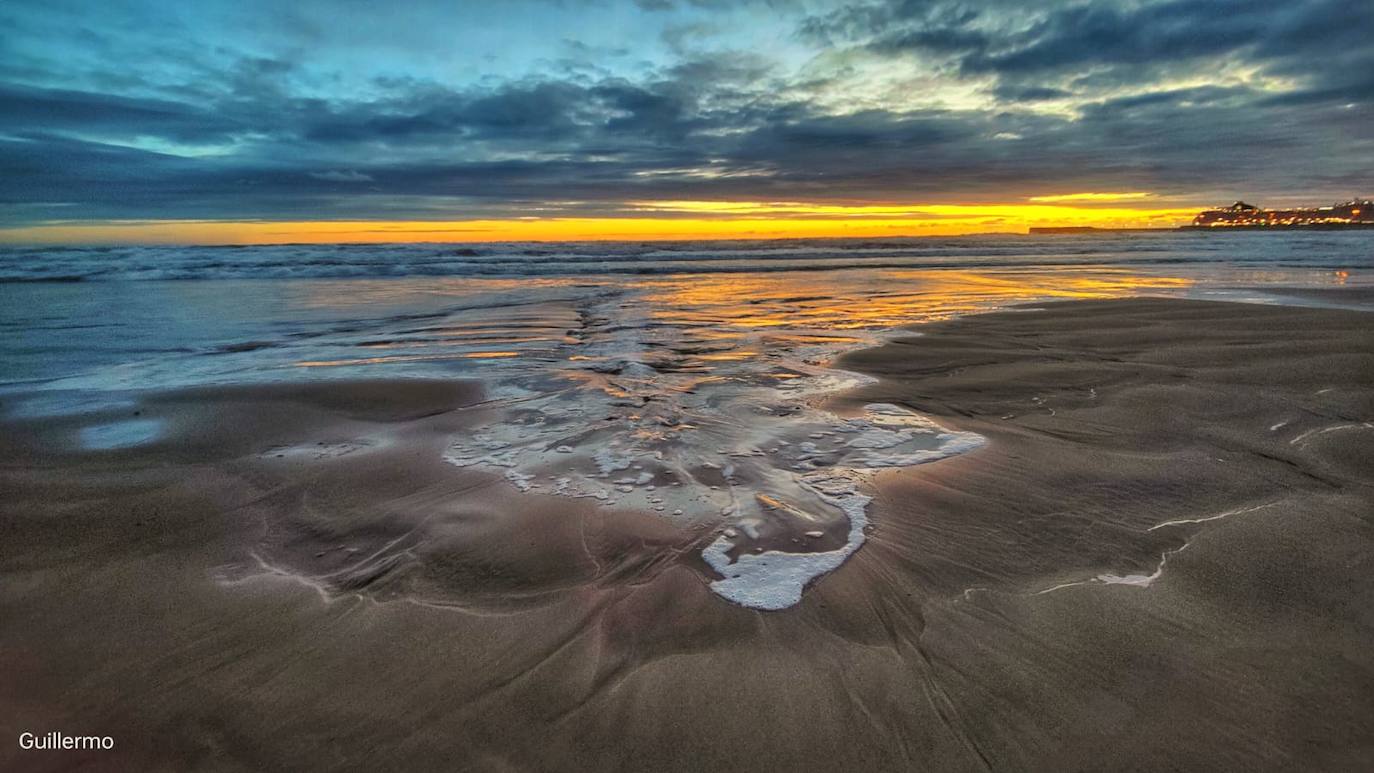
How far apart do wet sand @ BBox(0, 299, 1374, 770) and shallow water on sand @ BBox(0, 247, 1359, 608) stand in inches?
10.1

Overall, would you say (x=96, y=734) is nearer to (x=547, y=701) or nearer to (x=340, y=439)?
(x=547, y=701)

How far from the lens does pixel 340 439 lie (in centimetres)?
452

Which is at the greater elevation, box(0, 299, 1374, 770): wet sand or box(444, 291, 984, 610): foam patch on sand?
box(444, 291, 984, 610): foam patch on sand

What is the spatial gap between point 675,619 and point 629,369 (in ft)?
14.6

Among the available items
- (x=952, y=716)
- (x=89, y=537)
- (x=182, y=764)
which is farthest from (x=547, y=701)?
(x=89, y=537)

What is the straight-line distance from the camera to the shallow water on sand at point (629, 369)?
11.0ft

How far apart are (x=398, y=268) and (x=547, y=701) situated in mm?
25381

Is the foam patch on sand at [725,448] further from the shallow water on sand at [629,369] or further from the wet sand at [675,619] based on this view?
the wet sand at [675,619]

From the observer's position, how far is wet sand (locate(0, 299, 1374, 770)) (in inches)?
71.1
